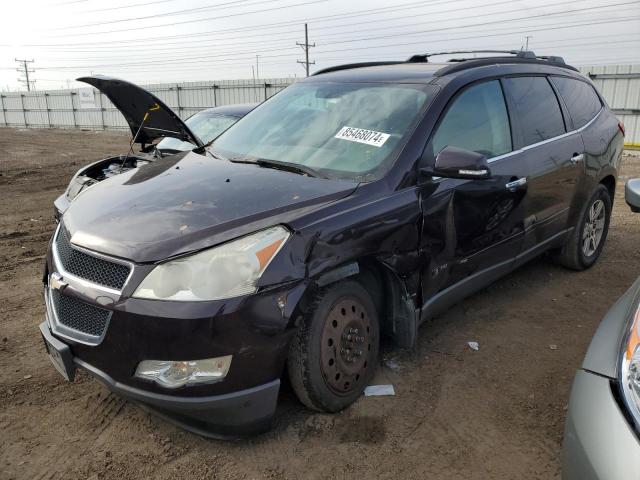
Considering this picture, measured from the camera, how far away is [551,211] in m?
4.06

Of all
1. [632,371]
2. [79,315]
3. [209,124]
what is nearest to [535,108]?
[632,371]

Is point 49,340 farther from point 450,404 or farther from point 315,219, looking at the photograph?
point 450,404

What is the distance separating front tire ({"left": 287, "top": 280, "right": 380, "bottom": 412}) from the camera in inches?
95.2

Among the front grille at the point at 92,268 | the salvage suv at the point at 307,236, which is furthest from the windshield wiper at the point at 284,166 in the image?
the front grille at the point at 92,268

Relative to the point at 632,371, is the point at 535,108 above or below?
above

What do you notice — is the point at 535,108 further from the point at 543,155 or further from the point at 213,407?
the point at 213,407

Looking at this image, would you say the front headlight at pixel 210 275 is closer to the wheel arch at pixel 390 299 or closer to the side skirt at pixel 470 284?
the wheel arch at pixel 390 299

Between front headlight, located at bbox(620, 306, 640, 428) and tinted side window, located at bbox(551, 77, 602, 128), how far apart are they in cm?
321

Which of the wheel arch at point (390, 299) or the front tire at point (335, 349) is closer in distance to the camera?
the front tire at point (335, 349)

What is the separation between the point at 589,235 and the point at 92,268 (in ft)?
14.4

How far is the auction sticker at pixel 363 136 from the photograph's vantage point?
3000 millimetres

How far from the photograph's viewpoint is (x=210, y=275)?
2.16 meters

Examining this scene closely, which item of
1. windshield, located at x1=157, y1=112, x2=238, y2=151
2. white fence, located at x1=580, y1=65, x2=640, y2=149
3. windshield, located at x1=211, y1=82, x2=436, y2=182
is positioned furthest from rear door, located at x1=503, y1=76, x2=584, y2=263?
white fence, located at x1=580, y1=65, x2=640, y2=149

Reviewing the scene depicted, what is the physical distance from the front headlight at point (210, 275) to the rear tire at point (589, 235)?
11.3ft
